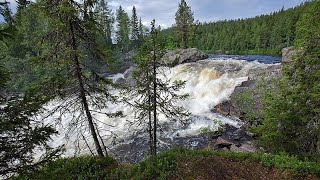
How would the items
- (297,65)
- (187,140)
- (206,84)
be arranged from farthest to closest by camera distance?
(206,84)
(187,140)
(297,65)

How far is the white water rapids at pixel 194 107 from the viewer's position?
2441cm

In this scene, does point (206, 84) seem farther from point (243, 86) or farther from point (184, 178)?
point (184, 178)

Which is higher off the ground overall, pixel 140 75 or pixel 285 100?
pixel 140 75

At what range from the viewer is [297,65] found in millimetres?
15336

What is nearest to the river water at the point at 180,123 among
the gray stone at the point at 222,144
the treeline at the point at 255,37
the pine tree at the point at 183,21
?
the gray stone at the point at 222,144

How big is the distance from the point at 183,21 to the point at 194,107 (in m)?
35.5

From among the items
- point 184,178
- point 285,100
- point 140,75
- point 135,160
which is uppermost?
point 140,75

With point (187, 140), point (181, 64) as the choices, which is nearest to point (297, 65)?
point (187, 140)

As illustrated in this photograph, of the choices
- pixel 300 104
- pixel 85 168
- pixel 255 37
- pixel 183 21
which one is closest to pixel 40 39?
pixel 85 168

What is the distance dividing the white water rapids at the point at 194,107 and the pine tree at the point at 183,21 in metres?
20.8

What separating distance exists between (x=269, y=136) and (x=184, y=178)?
5.97m

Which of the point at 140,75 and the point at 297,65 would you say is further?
the point at 297,65

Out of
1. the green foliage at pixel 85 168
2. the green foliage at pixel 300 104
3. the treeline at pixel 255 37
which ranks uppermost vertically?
the treeline at pixel 255 37

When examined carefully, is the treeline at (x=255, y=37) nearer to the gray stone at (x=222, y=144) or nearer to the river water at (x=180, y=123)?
the river water at (x=180, y=123)
